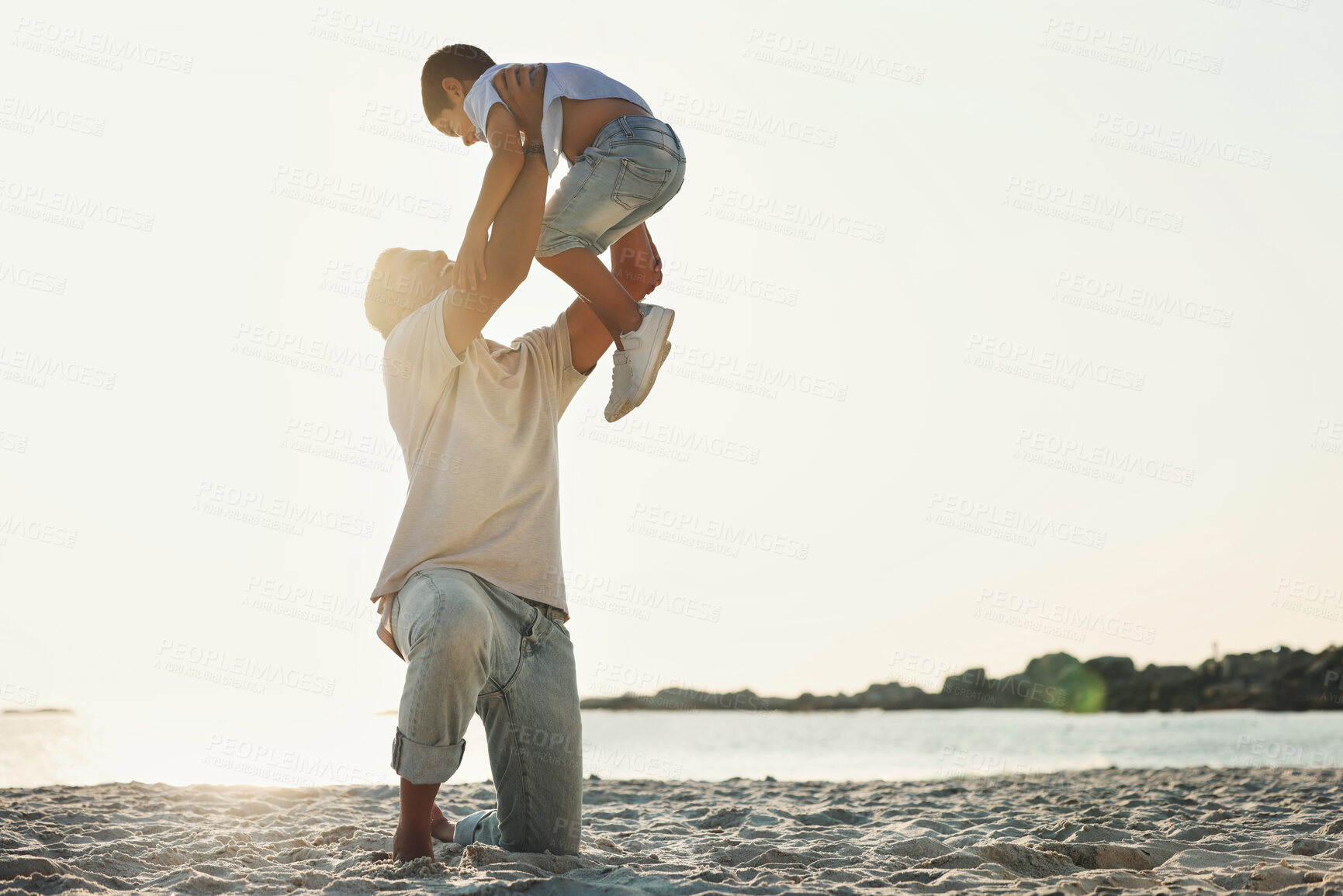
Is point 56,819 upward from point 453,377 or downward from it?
downward

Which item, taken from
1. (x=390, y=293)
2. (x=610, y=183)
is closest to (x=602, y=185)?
(x=610, y=183)

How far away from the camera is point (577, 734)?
10.00ft

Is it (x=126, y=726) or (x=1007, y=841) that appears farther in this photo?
(x=126, y=726)

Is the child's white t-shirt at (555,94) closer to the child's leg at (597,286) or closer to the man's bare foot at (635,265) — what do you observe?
the child's leg at (597,286)

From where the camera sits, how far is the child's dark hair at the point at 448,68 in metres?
3.48

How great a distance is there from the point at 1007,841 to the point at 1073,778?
4319 millimetres

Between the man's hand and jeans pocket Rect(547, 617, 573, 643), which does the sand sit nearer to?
jeans pocket Rect(547, 617, 573, 643)

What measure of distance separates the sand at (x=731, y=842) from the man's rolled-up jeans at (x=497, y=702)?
16 cm

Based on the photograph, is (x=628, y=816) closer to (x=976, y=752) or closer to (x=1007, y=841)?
(x=1007, y=841)

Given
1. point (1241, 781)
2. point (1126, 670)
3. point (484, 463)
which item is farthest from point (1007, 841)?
point (1126, 670)

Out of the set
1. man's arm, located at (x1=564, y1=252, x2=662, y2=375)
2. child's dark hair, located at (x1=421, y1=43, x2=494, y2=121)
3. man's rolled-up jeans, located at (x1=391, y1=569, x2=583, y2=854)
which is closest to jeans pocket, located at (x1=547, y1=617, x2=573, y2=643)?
man's rolled-up jeans, located at (x1=391, y1=569, x2=583, y2=854)

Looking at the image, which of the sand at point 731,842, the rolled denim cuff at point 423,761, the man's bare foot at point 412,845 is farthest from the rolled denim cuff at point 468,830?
the rolled denim cuff at point 423,761

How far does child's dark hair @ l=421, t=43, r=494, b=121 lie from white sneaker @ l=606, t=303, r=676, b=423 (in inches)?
46.8

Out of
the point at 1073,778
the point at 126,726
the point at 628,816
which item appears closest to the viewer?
the point at 628,816
